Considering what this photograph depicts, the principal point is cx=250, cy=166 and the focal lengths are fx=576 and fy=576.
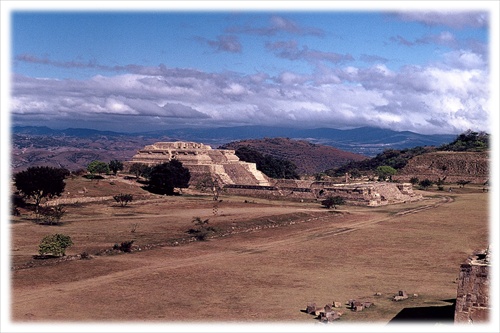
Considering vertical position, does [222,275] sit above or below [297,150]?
below

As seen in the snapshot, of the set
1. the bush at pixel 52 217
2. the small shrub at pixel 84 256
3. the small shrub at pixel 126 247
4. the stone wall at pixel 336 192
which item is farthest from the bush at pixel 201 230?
the stone wall at pixel 336 192

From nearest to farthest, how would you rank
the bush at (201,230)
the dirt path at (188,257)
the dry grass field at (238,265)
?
the dry grass field at (238,265) < the dirt path at (188,257) < the bush at (201,230)

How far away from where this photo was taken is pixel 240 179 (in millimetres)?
72312

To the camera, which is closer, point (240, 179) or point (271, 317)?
point (271, 317)

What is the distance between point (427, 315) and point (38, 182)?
103 ft

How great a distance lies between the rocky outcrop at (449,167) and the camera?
87.2 meters

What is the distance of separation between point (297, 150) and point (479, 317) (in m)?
155

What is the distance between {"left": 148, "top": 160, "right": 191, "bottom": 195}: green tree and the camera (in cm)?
5785

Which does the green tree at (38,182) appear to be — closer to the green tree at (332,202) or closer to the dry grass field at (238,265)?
the dry grass field at (238,265)

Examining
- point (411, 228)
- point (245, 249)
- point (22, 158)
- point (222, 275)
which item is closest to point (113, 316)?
point (222, 275)

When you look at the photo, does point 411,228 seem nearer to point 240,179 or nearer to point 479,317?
point 479,317

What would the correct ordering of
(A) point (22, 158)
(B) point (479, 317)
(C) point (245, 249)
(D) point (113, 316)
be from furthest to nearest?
(A) point (22, 158), (C) point (245, 249), (D) point (113, 316), (B) point (479, 317)

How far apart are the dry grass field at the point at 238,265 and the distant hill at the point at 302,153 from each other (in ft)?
354

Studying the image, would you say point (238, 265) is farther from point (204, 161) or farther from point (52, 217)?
point (204, 161)
